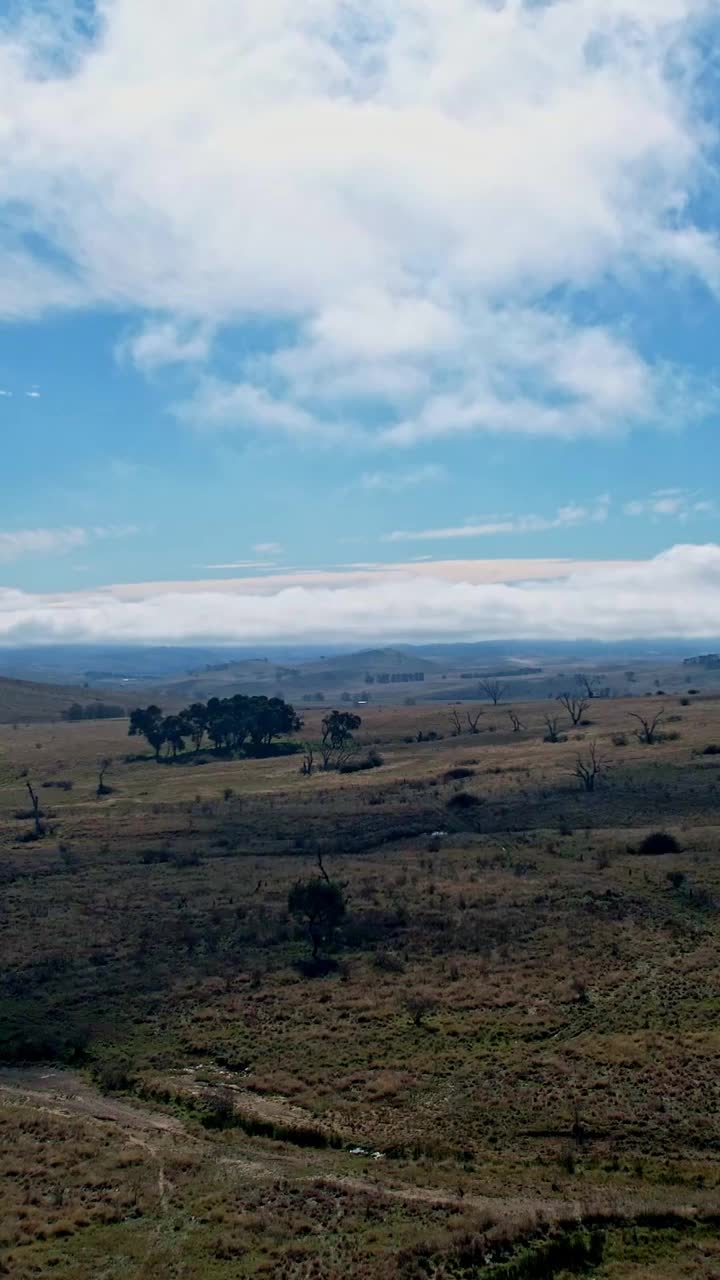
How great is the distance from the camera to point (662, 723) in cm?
12050

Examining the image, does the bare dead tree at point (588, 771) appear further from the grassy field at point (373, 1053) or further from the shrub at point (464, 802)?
the shrub at point (464, 802)

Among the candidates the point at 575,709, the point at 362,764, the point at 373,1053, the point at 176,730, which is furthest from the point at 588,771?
the point at 575,709

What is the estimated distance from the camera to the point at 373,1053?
3125cm

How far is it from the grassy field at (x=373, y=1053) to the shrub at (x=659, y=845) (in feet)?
2.43

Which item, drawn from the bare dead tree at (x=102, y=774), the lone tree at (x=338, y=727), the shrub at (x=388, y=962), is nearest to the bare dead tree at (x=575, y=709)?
the lone tree at (x=338, y=727)

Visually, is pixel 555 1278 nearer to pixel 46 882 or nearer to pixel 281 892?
pixel 281 892

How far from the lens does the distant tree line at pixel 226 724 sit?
13425 cm

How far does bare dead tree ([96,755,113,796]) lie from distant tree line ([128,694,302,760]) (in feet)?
23.3

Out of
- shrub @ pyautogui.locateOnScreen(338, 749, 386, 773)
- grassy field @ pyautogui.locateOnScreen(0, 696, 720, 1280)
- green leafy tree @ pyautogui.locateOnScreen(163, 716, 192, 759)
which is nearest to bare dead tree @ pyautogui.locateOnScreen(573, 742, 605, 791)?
grassy field @ pyautogui.locateOnScreen(0, 696, 720, 1280)

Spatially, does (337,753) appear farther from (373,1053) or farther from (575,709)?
(373,1053)

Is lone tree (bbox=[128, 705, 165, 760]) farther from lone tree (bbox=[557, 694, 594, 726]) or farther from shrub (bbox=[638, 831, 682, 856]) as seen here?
shrub (bbox=[638, 831, 682, 856])

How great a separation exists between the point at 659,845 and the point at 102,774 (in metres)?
70.8

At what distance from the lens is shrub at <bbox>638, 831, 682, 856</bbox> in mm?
58094

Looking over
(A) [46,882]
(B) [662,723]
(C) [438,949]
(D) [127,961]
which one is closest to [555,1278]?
(C) [438,949]
